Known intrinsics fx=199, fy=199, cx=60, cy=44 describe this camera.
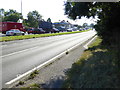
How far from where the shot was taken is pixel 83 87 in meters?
5.05

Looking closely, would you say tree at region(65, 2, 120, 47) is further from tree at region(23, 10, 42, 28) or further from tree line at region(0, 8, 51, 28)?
tree at region(23, 10, 42, 28)

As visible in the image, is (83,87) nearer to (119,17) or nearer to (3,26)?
(119,17)

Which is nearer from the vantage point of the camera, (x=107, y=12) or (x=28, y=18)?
(x=107, y=12)

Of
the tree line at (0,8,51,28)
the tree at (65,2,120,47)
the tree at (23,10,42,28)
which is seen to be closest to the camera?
the tree at (65,2,120,47)

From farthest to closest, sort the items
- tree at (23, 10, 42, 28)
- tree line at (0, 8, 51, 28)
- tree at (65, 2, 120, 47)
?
tree at (23, 10, 42, 28) < tree line at (0, 8, 51, 28) < tree at (65, 2, 120, 47)

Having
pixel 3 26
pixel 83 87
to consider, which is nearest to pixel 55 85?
pixel 83 87

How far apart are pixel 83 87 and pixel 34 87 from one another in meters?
1.36

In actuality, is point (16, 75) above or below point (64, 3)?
below

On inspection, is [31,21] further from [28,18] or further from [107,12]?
[107,12]

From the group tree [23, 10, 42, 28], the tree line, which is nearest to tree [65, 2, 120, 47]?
the tree line

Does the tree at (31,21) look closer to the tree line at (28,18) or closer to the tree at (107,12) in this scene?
the tree line at (28,18)

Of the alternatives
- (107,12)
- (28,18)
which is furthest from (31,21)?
(107,12)

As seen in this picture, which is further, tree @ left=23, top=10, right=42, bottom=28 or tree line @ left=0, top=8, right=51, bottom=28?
tree @ left=23, top=10, right=42, bottom=28

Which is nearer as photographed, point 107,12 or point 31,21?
point 107,12
